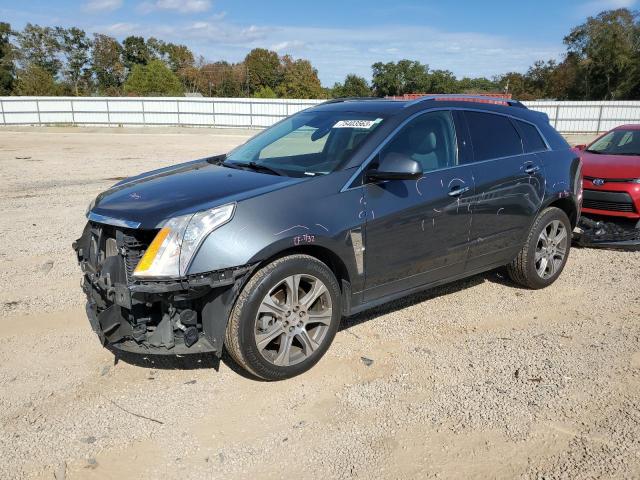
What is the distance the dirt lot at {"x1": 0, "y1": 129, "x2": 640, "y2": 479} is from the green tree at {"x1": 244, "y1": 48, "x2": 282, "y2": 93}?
318ft

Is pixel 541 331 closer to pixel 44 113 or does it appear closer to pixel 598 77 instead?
pixel 44 113

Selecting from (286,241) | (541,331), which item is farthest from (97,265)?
(541,331)

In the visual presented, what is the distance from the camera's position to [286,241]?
339cm

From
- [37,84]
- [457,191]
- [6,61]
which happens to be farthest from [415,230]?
[6,61]

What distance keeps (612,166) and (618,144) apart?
1.12 metres

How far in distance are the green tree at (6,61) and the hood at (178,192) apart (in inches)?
3076

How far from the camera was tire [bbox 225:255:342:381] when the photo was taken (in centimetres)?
334

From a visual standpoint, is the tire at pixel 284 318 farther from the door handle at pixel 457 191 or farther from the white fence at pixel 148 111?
the white fence at pixel 148 111

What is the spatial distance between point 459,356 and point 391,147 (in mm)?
1653

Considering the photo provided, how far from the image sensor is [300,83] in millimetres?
89375

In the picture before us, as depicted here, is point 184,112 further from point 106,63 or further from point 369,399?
point 106,63

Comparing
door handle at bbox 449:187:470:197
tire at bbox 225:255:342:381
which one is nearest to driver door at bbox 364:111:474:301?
door handle at bbox 449:187:470:197

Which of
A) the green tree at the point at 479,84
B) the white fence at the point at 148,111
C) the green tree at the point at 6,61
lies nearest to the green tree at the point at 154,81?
the green tree at the point at 6,61

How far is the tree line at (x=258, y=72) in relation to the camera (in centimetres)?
5819
